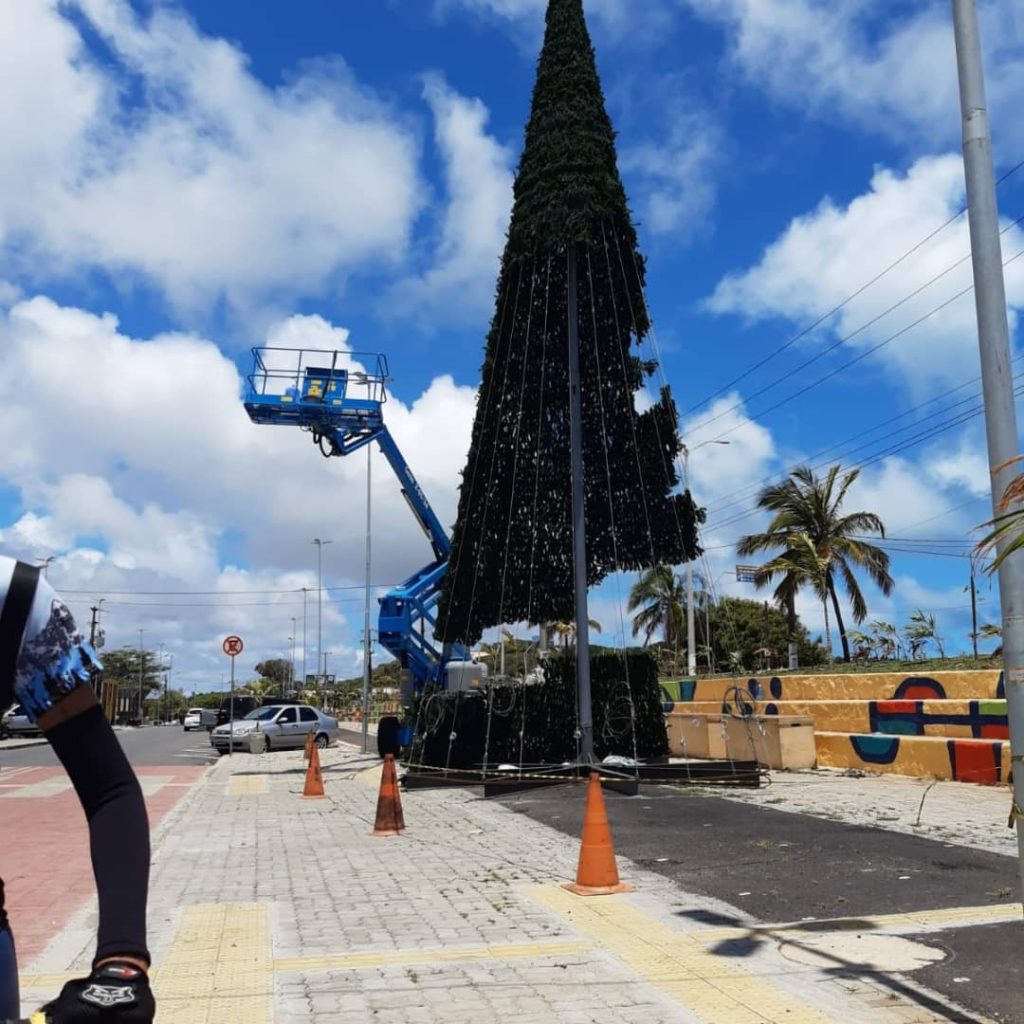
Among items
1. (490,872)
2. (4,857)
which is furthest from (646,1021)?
(4,857)

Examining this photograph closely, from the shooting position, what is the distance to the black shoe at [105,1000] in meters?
1.50

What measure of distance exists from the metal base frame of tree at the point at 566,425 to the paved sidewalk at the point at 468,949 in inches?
304

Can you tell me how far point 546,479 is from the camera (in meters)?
18.2

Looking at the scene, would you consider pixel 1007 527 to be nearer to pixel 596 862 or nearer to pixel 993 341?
pixel 993 341

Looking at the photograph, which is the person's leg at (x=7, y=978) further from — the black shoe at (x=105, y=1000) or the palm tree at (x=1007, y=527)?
the palm tree at (x=1007, y=527)

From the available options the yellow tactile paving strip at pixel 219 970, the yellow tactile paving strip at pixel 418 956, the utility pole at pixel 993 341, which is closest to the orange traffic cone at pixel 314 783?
the yellow tactile paving strip at pixel 219 970

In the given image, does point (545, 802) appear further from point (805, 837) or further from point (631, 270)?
point (631, 270)

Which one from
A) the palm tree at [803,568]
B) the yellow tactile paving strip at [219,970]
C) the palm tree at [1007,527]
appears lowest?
the yellow tactile paving strip at [219,970]

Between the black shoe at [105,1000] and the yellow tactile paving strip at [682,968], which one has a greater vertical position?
the black shoe at [105,1000]

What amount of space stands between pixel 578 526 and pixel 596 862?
887 centimetres

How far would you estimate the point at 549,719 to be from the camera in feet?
59.3

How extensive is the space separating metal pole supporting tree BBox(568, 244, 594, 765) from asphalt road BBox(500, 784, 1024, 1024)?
3.58 m

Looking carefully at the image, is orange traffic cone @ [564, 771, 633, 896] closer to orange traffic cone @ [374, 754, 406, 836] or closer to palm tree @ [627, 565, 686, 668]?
orange traffic cone @ [374, 754, 406, 836]

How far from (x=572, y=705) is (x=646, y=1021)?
13312 millimetres
